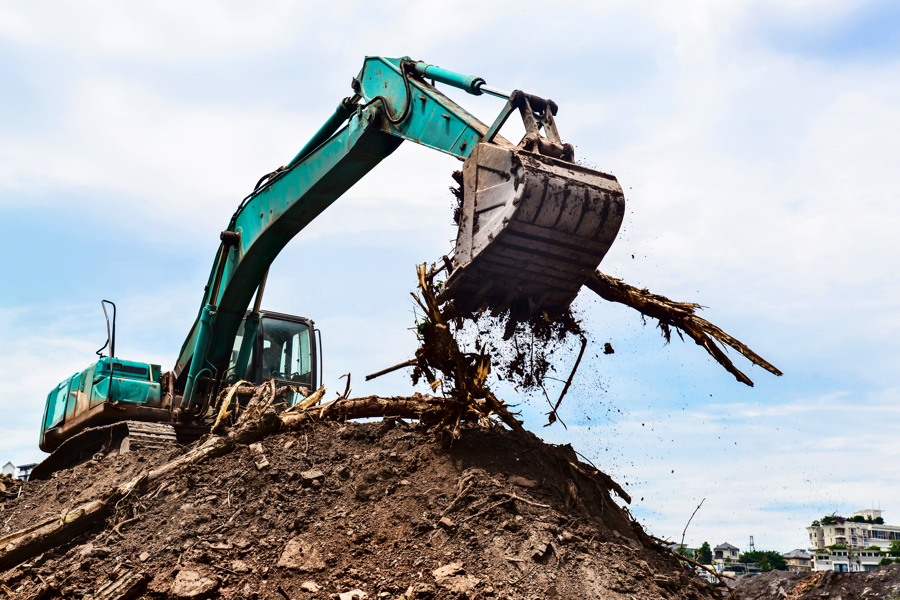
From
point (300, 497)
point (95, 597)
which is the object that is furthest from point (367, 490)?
point (95, 597)

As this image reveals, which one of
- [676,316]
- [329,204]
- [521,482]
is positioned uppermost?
[329,204]

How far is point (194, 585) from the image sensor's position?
4.65 metres

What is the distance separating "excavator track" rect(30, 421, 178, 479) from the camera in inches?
331

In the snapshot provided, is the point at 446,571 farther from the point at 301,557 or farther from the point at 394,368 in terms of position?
the point at 394,368

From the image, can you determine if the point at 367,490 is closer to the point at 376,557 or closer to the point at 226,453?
the point at 376,557

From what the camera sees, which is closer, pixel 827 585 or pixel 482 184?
pixel 482 184

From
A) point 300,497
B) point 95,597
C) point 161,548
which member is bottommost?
point 95,597

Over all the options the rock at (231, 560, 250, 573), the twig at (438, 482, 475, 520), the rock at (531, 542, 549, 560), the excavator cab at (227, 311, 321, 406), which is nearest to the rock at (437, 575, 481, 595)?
the rock at (531, 542, 549, 560)

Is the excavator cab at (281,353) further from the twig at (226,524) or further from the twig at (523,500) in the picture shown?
the twig at (523,500)

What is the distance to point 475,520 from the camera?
16.1ft

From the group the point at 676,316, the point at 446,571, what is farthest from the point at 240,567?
the point at 676,316

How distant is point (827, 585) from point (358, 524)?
724cm

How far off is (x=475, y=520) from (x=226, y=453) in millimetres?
2427

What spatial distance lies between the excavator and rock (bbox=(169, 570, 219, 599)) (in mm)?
2363
